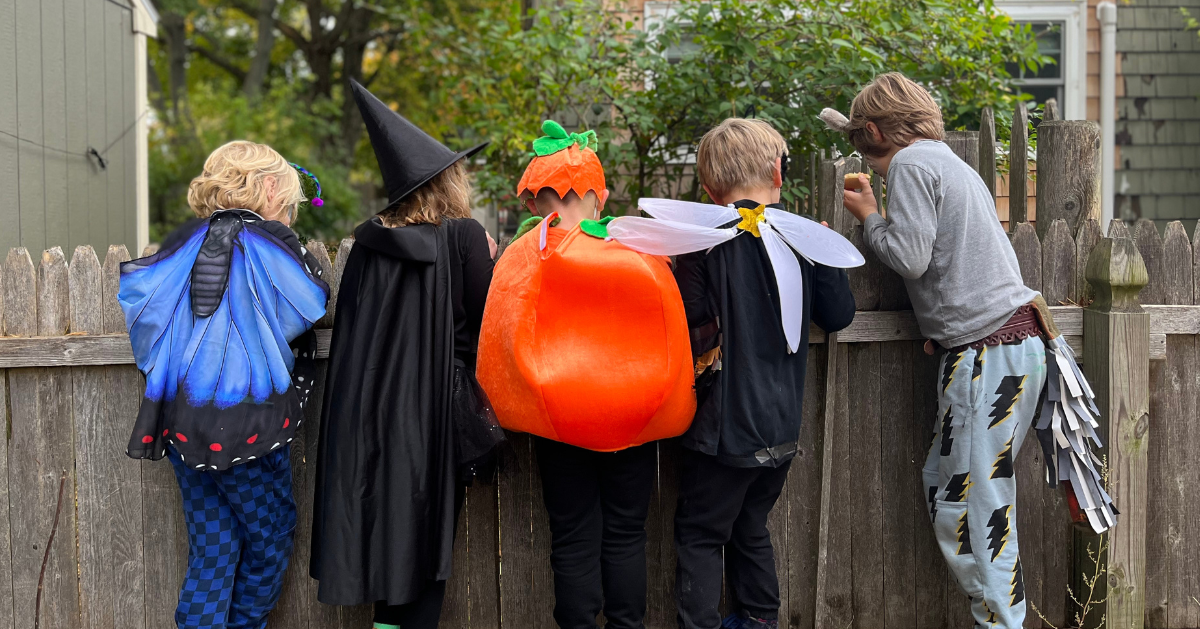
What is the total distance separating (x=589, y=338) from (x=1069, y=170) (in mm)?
1964

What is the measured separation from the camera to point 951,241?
2869mm

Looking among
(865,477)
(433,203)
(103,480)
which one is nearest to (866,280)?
(865,477)

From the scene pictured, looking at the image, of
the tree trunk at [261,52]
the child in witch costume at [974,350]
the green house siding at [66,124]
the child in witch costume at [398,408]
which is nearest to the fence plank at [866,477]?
the child in witch costume at [974,350]

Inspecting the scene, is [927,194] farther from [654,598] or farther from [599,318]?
[654,598]

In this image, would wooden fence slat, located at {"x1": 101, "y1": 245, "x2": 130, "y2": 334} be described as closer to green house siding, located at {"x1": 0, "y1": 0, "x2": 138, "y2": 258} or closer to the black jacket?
the black jacket

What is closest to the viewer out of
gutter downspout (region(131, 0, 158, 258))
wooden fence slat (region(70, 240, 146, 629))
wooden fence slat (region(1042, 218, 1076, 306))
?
wooden fence slat (region(70, 240, 146, 629))

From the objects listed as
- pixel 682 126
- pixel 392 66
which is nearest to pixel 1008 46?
pixel 682 126

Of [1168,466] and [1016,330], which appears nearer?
[1016,330]

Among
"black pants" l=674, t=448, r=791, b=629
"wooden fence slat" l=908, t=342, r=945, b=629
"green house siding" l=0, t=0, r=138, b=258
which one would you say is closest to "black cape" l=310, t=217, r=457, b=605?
"black pants" l=674, t=448, r=791, b=629

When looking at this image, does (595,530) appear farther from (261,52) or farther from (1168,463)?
(261,52)

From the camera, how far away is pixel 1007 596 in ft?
9.55

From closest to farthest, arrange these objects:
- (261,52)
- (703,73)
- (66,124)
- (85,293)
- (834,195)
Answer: (85,293)
(834,195)
(703,73)
(66,124)
(261,52)

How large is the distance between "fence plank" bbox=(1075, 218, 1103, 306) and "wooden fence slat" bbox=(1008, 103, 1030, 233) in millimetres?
215

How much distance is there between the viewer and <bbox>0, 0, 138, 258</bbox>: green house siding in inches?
185
